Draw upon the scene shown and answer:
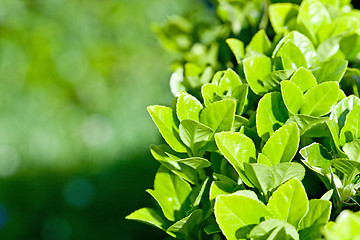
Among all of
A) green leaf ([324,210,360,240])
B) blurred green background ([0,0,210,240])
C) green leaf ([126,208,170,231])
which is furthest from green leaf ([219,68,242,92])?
blurred green background ([0,0,210,240])

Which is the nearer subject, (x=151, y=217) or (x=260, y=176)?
(x=260, y=176)

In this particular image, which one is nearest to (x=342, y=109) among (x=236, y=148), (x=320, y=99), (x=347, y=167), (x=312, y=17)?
(x=320, y=99)

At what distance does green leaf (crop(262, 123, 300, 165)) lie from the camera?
0.85 m

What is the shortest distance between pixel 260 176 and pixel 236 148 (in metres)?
0.07

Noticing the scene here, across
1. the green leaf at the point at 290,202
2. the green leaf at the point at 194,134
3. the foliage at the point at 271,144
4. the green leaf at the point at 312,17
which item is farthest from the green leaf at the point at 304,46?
the green leaf at the point at 290,202

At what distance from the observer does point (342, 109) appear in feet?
3.08

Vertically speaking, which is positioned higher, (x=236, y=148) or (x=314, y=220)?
(x=236, y=148)

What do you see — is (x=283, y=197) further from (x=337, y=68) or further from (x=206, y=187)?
(x=337, y=68)

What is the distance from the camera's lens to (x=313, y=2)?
1.19 m

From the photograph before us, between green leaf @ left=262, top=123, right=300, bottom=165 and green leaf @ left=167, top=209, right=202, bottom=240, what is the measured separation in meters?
0.18

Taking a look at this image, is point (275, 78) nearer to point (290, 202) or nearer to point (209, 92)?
point (209, 92)

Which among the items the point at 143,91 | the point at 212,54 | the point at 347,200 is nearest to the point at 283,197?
the point at 347,200

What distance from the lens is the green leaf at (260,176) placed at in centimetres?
81

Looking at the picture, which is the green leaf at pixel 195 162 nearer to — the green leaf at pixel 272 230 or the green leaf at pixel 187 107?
the green leaf at pixel 187 107
